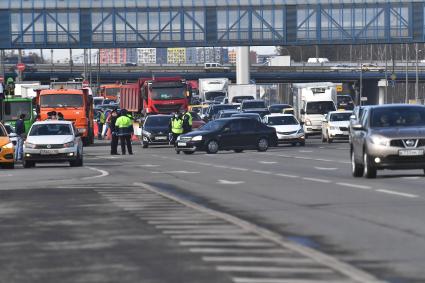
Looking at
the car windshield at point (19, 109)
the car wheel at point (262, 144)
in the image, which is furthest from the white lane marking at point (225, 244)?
the car windshield at point (19, 109)

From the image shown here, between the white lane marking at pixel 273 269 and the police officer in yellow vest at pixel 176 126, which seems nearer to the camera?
the white lane marking at pixel 273 269

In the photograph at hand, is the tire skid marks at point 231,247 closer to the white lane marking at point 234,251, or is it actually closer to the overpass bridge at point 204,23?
the white lane marking at point 234,251

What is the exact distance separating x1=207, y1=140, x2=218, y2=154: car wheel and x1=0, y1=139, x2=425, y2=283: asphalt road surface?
72.3ft

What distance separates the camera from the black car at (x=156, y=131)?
2470 inches

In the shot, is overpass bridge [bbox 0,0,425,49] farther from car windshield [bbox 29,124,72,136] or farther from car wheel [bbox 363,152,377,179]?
car wheel [bbox 363,152,377,179]

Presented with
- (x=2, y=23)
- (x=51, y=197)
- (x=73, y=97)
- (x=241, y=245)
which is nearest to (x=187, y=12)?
(x=2, y=23)

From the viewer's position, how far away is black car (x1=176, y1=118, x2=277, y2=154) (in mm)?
52875

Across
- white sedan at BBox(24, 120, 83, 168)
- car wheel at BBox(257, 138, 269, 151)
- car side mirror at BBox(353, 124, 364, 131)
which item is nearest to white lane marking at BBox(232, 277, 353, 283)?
car side mirror at BBox(353, 124, 364, 131)

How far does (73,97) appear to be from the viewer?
64000 mm

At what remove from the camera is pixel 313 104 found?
248 feet

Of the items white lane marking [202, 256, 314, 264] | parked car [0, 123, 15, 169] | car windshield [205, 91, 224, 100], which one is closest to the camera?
white lane marking [202, 256, 314, 264]

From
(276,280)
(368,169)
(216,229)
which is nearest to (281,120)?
(368,169)

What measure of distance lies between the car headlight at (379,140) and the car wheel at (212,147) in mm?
25177

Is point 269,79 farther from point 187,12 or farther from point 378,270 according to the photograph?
point 378,270
